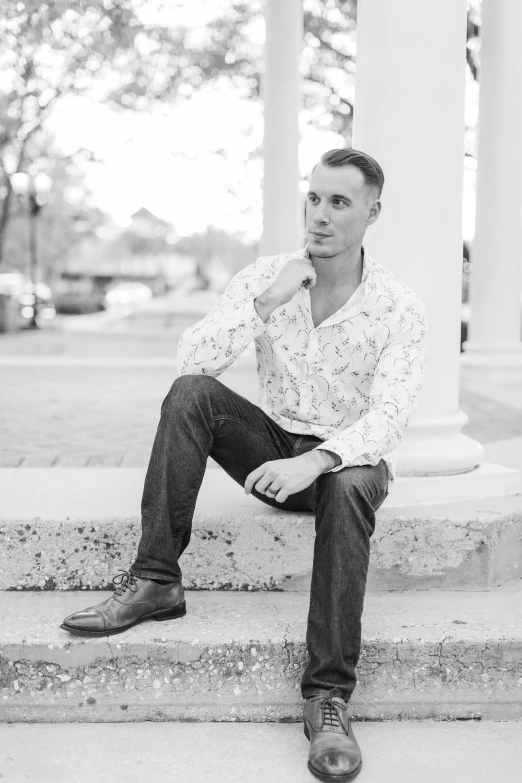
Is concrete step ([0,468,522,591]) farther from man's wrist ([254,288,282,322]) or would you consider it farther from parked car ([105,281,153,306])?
parked car ([105,281,153,306])

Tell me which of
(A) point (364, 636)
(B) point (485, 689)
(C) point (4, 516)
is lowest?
(B) point (485, 689)

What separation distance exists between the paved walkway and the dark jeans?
190cm

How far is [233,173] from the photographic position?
16594mm

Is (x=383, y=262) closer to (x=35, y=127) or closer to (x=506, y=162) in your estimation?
(x=506, y=162)

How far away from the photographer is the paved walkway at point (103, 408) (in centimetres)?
531

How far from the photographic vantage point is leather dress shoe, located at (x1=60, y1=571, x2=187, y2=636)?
2.90m

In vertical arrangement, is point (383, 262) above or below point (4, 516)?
above

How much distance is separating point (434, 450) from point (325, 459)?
1123 millimetres

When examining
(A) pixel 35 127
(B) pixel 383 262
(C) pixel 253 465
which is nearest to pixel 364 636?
(C) pixel 253 465

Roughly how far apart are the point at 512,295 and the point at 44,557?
299 inches

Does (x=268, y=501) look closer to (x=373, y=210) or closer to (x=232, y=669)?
(x=232, y=669)

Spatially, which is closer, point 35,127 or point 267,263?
point 267,263

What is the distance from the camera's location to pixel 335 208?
308 cm

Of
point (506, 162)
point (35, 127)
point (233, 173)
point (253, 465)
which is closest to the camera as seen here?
point (253, 465)
